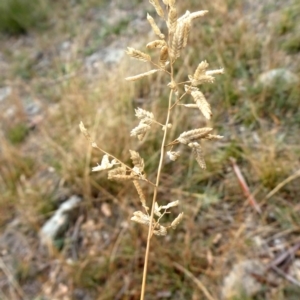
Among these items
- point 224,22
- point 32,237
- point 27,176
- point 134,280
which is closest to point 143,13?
point 224,22

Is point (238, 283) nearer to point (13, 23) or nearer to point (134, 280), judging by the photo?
point (134, 280)

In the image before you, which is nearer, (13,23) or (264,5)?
(264,5)

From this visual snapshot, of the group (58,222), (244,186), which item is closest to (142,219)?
(244,186)

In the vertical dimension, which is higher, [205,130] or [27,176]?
[205,130]

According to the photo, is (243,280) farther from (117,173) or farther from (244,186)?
(117,173)

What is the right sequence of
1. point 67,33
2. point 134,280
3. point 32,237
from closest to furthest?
point 134,280 < point 32,237 < point 67,33

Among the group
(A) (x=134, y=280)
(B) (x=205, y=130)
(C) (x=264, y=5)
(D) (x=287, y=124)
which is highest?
(B) (x=205, y=130)

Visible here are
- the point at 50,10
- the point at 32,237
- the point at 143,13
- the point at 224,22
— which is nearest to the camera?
the point at 32,237

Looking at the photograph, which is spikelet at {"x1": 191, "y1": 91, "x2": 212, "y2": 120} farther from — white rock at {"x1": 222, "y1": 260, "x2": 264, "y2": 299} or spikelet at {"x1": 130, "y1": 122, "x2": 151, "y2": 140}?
white rock at {"x1": 222, "y1": 260, "x2": 264, "y2": 299}
